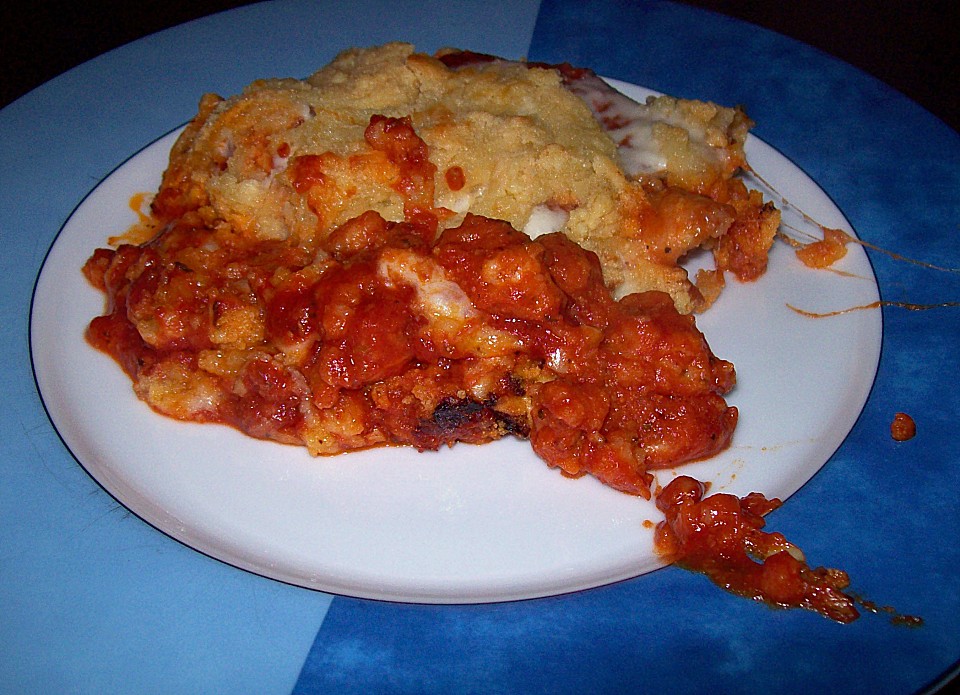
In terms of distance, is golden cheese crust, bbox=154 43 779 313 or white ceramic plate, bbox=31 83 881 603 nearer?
white ceramic plate, bbox=31 83 881 603

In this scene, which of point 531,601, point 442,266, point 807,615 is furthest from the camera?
point 442,266

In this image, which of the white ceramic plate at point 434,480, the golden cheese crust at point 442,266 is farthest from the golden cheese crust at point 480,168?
the white ceramic plate at point 434,480

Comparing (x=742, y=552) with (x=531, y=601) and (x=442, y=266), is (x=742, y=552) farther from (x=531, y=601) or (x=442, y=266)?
(x=442, y=266)

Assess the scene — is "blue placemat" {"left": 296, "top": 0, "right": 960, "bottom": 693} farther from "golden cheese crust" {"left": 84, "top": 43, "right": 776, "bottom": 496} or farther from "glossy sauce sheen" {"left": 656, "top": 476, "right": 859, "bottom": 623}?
"golden cheese crust" {"left": 84, "top": 43, "right": 776, "bottom": 496}

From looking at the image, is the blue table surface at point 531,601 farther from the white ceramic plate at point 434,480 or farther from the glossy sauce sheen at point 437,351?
the glossy sauce sheen at point 437,351

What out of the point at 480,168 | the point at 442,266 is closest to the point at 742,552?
the point at 442,266

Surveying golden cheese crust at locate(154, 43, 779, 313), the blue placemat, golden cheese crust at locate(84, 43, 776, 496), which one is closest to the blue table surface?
the blue placemat
